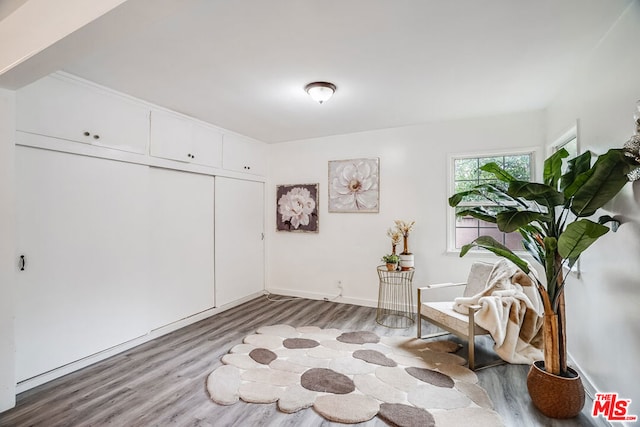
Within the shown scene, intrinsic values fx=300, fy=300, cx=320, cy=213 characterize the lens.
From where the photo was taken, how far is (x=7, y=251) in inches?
79.9

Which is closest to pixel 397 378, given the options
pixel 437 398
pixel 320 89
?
pixel 437 398

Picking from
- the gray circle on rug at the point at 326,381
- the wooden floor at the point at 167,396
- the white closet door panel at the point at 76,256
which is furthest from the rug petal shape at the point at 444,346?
the white closet door panel at the point at 76,256

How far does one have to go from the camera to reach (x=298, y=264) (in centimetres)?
486

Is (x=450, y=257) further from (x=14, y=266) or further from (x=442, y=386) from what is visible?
(x=14, y=266)

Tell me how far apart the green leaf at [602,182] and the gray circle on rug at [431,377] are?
5.02ft

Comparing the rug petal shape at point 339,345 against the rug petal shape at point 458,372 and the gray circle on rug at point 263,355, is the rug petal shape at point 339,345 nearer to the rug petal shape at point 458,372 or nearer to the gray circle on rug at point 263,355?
the gray circle on rug at point 263,355

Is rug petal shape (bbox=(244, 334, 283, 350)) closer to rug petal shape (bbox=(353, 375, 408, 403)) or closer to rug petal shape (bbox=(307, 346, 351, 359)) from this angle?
rug petal shape (bbox=(307, 346, 351, 359))

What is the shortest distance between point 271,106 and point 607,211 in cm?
301

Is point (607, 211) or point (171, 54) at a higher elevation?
point (171, 54)

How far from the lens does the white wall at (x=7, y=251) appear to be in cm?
201

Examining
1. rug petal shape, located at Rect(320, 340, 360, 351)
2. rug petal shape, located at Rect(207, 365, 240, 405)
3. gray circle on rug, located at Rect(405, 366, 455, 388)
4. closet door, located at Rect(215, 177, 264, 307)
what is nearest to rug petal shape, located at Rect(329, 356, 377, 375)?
rug petal shape, located at Rect(320, 340, 360, 351)

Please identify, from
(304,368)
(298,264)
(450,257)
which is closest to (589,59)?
(450,257)

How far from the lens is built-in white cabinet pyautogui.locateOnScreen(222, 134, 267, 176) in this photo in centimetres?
426

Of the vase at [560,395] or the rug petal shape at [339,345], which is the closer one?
the vase at [560,395]
